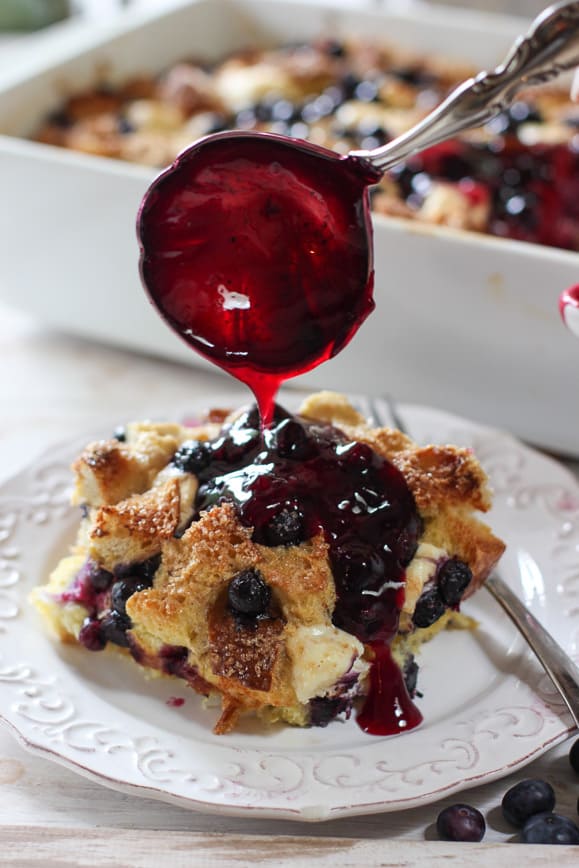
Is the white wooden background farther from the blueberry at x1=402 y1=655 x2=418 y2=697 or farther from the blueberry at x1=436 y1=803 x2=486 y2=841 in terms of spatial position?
the blueberry at x1=402 y1=655 x2=418 y2=697

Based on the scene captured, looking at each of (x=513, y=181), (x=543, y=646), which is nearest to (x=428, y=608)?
(x=543, y=646)

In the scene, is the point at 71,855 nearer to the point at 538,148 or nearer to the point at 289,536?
the point at 289,536

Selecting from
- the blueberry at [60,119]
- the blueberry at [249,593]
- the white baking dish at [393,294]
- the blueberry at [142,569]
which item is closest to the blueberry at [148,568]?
the blueberry at [142,569]

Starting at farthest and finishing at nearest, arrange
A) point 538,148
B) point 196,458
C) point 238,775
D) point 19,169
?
point 538,148
point 19,169
point 196,458
point 238,775

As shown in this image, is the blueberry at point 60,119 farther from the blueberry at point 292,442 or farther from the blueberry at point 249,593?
the blueberry at point 249,593

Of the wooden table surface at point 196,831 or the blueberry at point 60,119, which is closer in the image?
the wooden table surface at point 196,831

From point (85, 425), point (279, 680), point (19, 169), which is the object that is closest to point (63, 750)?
point (279, 680)

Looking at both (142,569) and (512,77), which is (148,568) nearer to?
(142,569)
